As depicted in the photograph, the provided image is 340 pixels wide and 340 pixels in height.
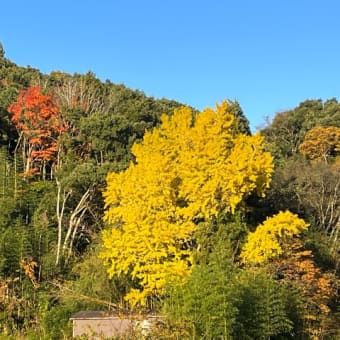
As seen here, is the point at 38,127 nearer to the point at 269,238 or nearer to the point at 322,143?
the point at 269,238

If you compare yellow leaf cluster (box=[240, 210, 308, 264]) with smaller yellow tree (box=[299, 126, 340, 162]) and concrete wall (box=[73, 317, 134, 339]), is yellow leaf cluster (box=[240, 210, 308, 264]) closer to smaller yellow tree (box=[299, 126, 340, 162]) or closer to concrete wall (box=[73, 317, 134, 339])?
concrete wall (box=[73, 317, 134, 339])

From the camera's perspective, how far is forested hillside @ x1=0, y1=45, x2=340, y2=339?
516 inches

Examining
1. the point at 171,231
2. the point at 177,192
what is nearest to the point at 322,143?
the point at 177,192

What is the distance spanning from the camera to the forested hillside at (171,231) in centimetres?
1309

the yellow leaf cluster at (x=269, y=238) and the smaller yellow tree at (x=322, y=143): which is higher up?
the smaller yellow tree at (x=322, y=143)

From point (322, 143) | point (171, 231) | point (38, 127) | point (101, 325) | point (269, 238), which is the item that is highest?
point (322, 143)

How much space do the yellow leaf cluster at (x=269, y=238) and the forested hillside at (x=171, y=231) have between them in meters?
0.04

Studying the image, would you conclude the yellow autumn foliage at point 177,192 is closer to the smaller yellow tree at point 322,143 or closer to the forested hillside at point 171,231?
the forested hillside at point 171,231

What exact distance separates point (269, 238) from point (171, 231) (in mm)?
2731

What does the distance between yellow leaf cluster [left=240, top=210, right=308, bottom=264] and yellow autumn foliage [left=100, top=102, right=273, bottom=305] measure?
1.10 meters

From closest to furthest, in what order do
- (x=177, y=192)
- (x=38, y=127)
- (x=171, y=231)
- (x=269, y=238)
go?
(x=269, y=238)
(x=171, y=231)
(x=177, y=192)
(x=38, y=127)

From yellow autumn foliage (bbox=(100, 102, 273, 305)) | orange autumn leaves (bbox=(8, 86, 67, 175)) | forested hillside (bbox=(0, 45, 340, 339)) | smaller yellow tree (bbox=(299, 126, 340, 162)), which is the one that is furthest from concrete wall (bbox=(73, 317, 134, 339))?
smaller yellow tree (bbox=(299, 126, 340, 162))

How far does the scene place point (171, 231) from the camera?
17.0 metres

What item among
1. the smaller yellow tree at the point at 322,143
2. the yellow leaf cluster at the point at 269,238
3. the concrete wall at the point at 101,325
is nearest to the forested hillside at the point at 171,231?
the yellow leaf cluster at the point at 269,238
